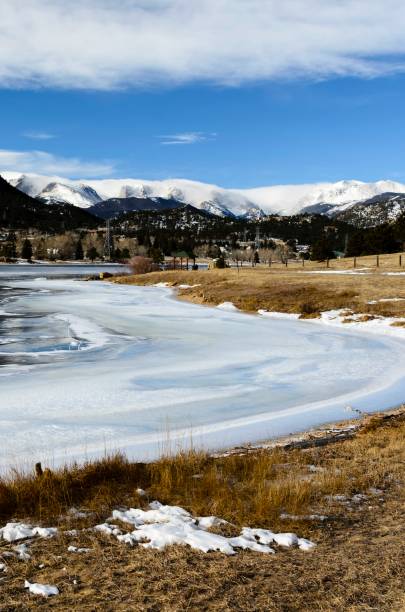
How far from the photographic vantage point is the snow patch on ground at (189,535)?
241 inches

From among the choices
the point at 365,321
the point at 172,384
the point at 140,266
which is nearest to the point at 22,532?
the point at 172,384

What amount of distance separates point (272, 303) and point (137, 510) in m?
32.6

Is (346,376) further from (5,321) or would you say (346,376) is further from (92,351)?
(5,321)

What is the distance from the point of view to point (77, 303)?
44.4 metres

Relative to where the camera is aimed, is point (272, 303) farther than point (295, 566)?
Yes

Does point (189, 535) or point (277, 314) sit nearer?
point (189, 535)

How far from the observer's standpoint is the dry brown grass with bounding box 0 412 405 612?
5027 millimetres

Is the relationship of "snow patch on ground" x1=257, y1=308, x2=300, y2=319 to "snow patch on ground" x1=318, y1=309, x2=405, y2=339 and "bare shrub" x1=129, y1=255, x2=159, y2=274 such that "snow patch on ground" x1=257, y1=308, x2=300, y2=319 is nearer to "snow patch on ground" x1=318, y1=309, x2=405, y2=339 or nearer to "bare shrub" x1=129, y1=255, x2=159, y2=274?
"snow patch on ground" x1=318, y1=309, x2=405, y2=339

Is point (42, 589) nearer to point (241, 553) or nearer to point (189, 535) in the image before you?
point (189, 535)

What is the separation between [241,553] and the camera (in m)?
5.98

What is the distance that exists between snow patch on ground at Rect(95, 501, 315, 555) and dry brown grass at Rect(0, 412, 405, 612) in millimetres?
136

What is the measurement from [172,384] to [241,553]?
960 cm

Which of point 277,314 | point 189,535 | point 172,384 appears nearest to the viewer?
point 189,535

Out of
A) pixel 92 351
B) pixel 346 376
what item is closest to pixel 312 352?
pixel 346 376
